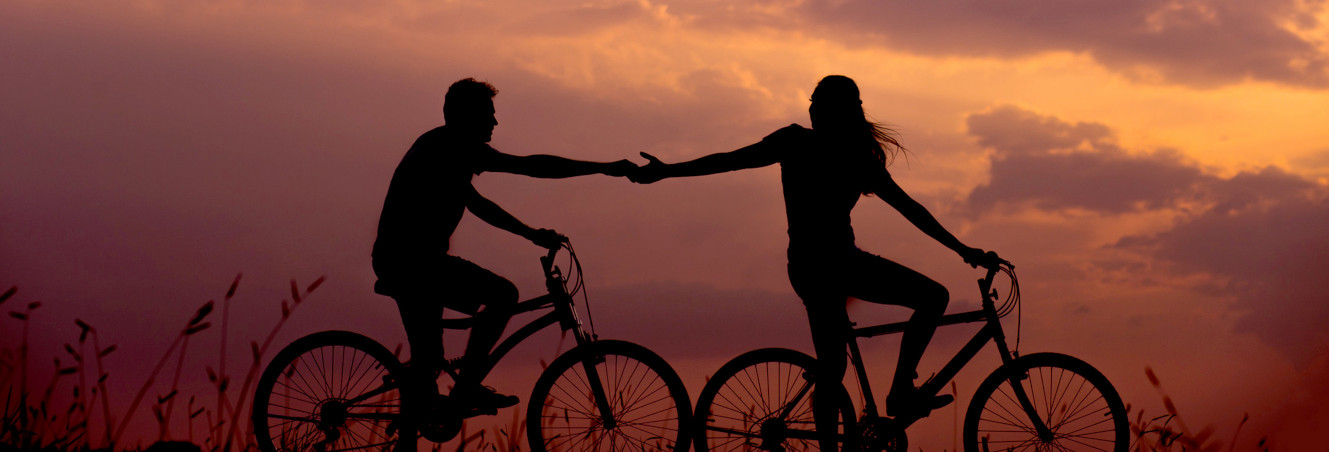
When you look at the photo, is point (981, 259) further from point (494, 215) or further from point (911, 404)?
point (494, 215)

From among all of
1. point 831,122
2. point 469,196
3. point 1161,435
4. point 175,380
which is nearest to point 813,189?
point 831,122

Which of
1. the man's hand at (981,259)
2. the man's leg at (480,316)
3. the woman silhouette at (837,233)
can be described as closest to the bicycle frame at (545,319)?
the man's leg at (480,316)

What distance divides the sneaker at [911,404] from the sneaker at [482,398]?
235cm

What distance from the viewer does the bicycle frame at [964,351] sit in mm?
6883

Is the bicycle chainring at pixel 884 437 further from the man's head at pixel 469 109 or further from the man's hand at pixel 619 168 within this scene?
the man's head at pixel 469 109

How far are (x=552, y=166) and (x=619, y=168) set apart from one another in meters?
0.48

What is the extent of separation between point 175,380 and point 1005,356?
15.9ft

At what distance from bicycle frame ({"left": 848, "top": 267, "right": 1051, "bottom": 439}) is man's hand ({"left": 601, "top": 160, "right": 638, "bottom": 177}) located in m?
1.81

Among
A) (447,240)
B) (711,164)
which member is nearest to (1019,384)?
(711,164)

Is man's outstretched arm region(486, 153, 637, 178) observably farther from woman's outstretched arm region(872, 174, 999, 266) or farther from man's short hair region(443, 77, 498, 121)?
woman's outstretched arm region(872, 174, 999, 266)

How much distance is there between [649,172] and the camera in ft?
24.3

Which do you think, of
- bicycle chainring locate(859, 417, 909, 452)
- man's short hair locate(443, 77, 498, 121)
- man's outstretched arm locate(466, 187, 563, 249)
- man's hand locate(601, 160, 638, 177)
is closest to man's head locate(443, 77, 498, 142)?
man's short hair locate(443, 77, 498, 121)

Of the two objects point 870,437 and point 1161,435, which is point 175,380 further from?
point 1161,435

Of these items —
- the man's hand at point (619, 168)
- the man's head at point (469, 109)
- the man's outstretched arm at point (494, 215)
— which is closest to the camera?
the man's head at point (469, 109)
